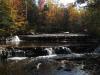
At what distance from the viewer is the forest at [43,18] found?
42312mm

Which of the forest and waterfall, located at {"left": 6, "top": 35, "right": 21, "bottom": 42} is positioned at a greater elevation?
the forest

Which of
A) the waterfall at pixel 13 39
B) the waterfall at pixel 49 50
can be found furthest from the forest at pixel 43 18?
the waterfall at pixel 49 50

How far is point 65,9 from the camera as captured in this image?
7419 centimetres

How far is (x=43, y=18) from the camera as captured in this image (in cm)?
6475

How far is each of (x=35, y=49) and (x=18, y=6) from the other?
1126 inches

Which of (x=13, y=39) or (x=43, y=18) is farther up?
(x=43, y=18)

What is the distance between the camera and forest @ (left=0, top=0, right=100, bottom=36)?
42.3 meters

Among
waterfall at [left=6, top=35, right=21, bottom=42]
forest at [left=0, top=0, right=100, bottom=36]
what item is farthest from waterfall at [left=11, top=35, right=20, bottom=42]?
forest at [left=0, top=0, right=100, bottom=36]

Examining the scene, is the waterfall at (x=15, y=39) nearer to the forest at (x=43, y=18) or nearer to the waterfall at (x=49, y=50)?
the forest at (x=43, y=18)

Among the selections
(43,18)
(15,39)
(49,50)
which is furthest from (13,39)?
(43,18)

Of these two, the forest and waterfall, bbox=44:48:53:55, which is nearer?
waterfall, bbox=44:48:53:55

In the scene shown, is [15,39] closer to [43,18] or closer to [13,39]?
[13,39]

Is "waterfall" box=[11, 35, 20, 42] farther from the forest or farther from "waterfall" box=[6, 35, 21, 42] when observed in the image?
the forest

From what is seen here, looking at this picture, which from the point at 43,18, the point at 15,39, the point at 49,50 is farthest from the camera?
the point at 43,18
